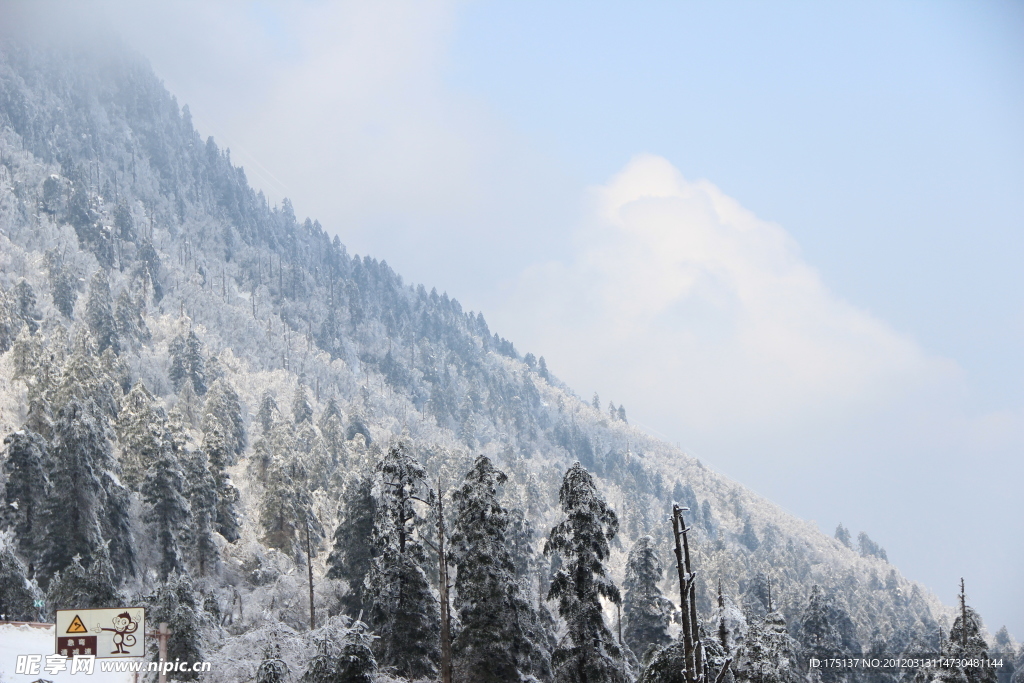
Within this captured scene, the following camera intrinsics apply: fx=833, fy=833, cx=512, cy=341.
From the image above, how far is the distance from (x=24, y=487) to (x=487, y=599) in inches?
1524

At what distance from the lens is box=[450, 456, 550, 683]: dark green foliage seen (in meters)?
32.6

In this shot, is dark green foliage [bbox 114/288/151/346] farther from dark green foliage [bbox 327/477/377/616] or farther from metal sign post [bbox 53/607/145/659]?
metal sign post [bbox 53/607/145/659]

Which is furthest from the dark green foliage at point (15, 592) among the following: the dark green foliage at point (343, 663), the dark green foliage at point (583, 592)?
the dark green foliage at point (583, 592)

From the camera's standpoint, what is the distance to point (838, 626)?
8144 cm

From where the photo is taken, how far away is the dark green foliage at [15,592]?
42.3 metres

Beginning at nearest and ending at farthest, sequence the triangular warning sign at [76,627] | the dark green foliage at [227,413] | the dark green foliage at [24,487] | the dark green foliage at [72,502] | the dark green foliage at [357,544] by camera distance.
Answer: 1. the triangular warning sign at [76,627]
2. the dark green foliage at [357,544]
3. the dark green foliage at [72,502]
4. the dark green foliage at [24,487]
5. the dark green foliage at [227,413]

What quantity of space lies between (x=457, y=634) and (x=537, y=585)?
3385 cm

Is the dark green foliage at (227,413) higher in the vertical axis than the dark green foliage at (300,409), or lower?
lower

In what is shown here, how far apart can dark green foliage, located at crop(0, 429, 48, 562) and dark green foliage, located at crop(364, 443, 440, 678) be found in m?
28.4

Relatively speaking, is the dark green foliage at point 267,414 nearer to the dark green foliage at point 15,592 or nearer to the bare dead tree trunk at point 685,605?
the dark green foliage at point 15,592

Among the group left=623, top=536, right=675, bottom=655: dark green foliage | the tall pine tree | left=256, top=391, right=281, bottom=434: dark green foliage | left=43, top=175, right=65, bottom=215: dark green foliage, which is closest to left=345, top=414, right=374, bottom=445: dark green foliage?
left=256, top=391, right=281, bottom=434: dark green foliage

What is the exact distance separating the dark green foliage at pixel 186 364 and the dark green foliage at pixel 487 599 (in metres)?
116

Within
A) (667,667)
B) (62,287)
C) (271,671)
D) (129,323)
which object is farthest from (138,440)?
(62,287)

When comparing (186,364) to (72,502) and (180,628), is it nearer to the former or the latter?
(72,502)
